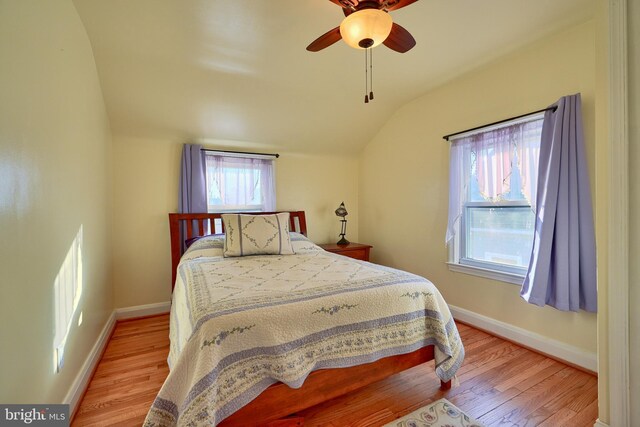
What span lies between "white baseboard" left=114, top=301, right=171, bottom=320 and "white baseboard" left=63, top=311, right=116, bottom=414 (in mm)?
332

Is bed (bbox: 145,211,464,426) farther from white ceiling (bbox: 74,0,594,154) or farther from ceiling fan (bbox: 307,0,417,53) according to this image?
white ceiling (bbox: 74,0,594,154)

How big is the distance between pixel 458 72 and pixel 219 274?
2.70 m

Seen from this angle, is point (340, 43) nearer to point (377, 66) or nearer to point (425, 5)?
point (377, 66)

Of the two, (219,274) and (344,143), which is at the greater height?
(344,143)

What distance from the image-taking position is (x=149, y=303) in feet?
9.86

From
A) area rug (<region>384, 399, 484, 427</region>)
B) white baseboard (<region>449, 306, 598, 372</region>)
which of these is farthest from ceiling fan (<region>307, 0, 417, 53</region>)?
white baseboard (<region>449, 306, 598, 372</region>)


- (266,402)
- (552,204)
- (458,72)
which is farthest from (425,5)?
(266,402)

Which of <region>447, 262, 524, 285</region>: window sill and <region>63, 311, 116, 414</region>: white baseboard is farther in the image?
<region>447, 262, 524, 285</region>: window sill

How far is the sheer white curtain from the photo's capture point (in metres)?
2.21

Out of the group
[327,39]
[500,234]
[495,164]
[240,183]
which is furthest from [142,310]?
[495,164]

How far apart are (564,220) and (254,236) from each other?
7.94 ft

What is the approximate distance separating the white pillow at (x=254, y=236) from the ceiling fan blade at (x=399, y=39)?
1.78 meters

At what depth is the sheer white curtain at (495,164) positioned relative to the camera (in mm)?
2213

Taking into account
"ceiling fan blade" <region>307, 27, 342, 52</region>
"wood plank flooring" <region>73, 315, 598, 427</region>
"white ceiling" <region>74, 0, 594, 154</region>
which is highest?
"white ceiling" <region>74, 0, 594, 154</region>
